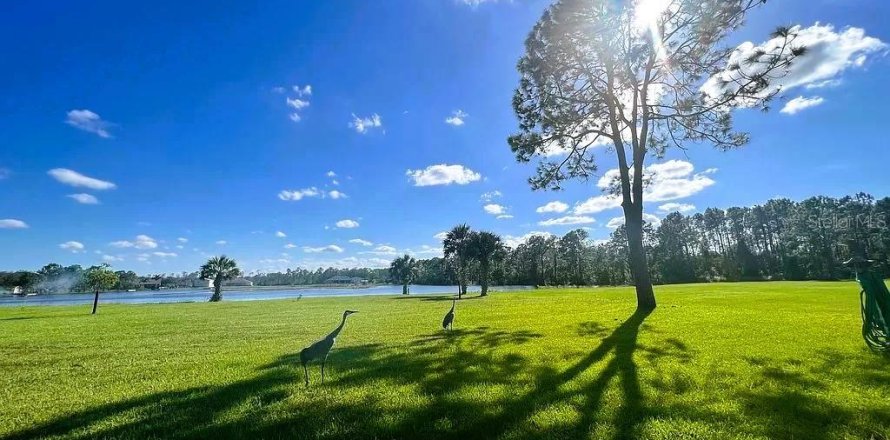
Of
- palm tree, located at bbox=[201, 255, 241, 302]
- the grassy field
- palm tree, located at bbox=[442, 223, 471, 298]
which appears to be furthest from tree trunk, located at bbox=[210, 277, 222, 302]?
the grassy field

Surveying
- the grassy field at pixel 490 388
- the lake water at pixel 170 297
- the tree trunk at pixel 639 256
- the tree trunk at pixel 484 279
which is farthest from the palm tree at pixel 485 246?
the grassy field at pixel 490 388

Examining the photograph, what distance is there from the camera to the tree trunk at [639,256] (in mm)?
16109

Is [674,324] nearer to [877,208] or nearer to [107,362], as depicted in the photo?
[107,362]

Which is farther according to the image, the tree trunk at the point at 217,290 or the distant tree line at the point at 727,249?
the distant tree line at the point at 727,249

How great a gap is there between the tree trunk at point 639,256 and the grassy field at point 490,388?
4.33 m

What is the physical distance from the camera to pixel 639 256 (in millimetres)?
16125

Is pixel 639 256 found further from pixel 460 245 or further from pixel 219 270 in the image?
pixel 219 270

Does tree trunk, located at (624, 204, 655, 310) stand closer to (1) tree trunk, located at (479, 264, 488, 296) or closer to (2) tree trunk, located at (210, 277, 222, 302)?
(1) tree trunk, located at (479, 264, 488, 296)

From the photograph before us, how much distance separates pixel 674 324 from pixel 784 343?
12.1ft

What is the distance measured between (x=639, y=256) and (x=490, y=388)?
1218 centimetres

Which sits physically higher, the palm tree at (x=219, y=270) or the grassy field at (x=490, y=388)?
the palm tree at (x=219, y=270)

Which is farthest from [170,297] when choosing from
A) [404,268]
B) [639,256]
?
[639,256]

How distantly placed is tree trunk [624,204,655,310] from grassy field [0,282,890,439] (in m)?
4.33

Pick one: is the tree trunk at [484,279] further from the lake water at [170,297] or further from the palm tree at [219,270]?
the palm tree at [219,270]
